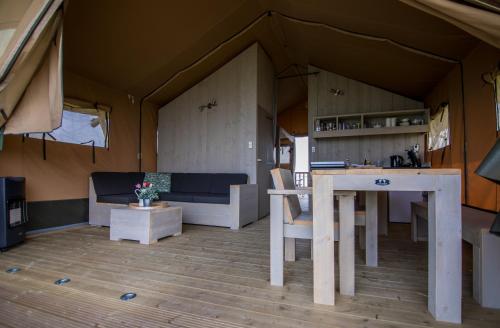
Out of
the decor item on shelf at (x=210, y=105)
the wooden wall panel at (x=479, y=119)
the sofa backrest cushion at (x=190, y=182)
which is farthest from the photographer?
the decor item on shelf at (x=210, y=105)

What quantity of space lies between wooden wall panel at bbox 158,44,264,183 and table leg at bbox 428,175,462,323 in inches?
132

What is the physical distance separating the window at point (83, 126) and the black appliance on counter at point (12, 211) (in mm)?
909

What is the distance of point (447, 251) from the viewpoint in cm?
141

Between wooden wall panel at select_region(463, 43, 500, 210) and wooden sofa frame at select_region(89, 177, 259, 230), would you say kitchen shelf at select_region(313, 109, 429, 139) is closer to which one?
wooden wall panel at select_region(463, 43, 500, 210)

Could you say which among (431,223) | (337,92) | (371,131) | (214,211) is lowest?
(214,211)

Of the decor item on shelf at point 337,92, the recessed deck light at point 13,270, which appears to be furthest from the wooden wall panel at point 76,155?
the decor item on shelf at point 337,92

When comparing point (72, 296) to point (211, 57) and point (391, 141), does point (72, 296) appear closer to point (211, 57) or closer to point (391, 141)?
point (211, 57)

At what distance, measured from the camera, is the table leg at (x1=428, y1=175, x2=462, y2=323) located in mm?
1401

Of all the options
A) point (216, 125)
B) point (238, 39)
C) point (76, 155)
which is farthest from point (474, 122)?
point (76, 155)

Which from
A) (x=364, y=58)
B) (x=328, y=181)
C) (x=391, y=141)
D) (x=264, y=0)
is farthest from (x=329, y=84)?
(x=328, y=181)

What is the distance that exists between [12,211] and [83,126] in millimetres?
1703

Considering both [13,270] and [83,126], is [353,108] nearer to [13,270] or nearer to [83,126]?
[83,126]

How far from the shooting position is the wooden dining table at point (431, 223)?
141 cm

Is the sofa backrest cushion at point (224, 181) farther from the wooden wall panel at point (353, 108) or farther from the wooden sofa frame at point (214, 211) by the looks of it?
the wooden wall panel at point (353, 108)
